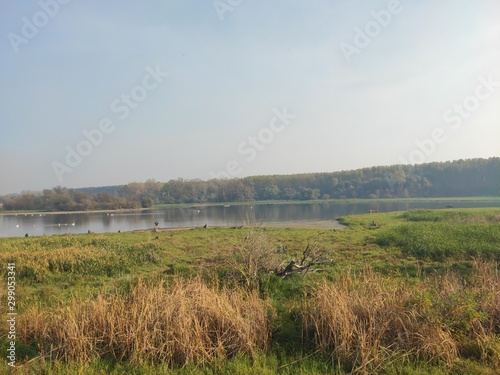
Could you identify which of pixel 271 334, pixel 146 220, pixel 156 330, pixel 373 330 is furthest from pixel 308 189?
pixel 156 330

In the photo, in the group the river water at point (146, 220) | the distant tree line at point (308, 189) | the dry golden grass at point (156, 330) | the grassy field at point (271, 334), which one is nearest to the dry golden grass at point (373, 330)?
the grassy field at point (271, 334)

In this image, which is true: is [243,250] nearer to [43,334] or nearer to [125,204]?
[43,334]

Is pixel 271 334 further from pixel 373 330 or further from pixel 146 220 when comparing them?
pixel 146 220

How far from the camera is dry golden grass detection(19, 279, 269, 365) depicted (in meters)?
5.46

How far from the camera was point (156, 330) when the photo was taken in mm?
A: 5629

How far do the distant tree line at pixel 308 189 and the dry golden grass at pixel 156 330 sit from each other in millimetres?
86687

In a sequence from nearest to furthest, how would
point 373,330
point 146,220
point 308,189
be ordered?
point 373,330
point 146,220
point 308,189

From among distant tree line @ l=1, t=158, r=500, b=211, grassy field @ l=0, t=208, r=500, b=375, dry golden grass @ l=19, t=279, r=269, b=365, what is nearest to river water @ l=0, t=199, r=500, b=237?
grassy field @ l=0, t=208, r=500, b=375

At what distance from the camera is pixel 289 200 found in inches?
4333

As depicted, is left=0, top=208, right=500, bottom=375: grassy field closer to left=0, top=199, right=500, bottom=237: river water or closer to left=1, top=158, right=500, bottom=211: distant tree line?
left=0, top=199, right=500, bottom=237: river water

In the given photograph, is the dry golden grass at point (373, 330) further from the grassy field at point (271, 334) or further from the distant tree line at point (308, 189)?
the distant tree line at point (308, 189)

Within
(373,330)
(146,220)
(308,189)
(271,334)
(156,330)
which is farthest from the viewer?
(308,189)

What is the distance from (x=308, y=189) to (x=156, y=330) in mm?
104648

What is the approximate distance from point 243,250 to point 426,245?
375 inches
